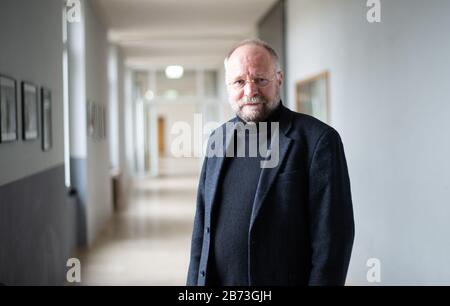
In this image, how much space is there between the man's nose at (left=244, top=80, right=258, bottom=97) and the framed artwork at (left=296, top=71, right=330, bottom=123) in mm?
3929

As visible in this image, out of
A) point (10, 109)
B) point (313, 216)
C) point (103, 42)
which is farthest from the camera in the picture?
point (103, 42)

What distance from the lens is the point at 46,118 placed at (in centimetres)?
444

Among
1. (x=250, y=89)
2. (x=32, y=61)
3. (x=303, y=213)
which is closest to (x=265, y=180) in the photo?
(x=303, y=213)

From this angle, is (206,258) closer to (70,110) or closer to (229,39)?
(70,110)

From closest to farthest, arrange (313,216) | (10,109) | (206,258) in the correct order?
(313,216) → (206,258) → (10,109)

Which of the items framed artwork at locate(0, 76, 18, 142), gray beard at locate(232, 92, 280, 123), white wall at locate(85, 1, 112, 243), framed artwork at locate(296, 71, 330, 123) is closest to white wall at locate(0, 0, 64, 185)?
framed artwork at locate(0, 76, 18, 142)

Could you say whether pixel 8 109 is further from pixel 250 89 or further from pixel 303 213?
pixel 303 213

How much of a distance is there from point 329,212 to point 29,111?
270cm

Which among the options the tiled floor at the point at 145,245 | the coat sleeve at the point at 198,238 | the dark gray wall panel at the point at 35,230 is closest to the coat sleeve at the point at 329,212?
the coat sleeve at the point at 198,238

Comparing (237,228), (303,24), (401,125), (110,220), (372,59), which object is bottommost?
(110,220)

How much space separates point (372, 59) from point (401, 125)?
0.75 metres

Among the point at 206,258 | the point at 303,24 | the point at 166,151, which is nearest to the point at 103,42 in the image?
the point at 303,24

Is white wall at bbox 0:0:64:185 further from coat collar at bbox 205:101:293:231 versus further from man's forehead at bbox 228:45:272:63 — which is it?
man's forehead at bbox 228:45:272:63

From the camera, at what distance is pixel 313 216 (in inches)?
67.0
